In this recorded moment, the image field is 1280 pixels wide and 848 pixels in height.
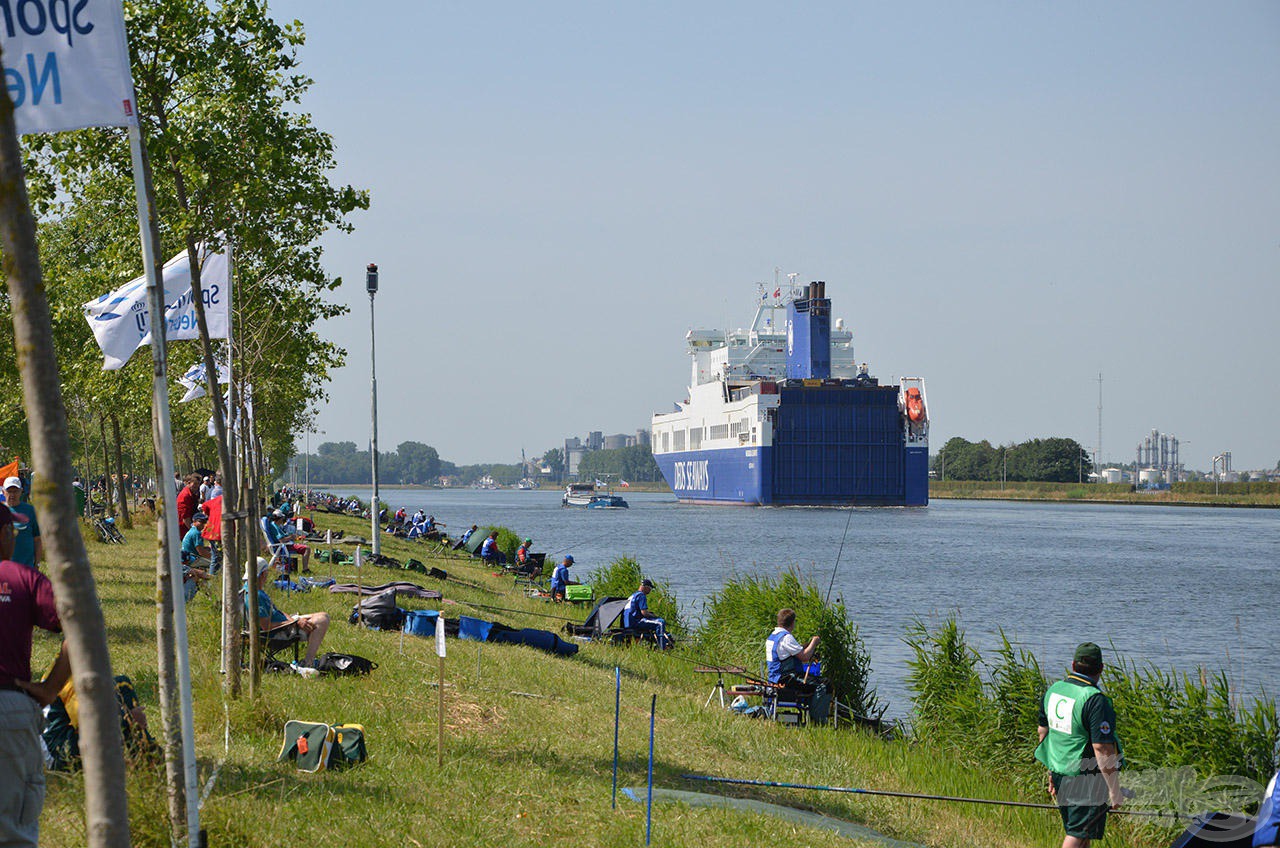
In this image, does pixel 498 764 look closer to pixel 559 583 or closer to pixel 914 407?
pixel 559 583

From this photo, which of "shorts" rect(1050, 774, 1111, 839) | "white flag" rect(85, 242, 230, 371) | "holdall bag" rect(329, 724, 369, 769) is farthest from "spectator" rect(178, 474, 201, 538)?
"shorts" rect(1050, 774, 1111, 839)

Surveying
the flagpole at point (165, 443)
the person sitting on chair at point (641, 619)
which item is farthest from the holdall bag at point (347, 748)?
the person sitting on chair at point (641, 619)

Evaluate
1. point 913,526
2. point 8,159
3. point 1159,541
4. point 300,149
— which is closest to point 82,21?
point 8,159

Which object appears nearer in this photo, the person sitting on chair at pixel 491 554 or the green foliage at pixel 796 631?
the green foliage at pixel 796 631

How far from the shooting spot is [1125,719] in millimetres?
10875

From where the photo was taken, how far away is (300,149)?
9.39 m

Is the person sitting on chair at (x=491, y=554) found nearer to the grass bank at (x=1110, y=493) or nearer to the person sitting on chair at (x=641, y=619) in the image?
the person sitting on chair at (x=641, y=619)

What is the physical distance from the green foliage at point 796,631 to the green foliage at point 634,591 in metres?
1.05

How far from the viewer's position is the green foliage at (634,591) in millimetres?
20475

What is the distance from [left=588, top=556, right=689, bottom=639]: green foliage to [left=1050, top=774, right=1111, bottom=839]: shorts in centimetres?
1203

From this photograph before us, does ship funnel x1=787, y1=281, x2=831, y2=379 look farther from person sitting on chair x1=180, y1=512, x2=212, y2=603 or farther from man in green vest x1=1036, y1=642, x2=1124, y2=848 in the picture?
man in green vest x1=1036, y1=642, x2=1124, y2=848

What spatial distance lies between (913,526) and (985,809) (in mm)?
61841

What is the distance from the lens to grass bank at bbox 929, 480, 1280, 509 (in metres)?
126

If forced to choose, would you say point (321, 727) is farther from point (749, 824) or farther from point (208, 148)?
point (208, 148)
